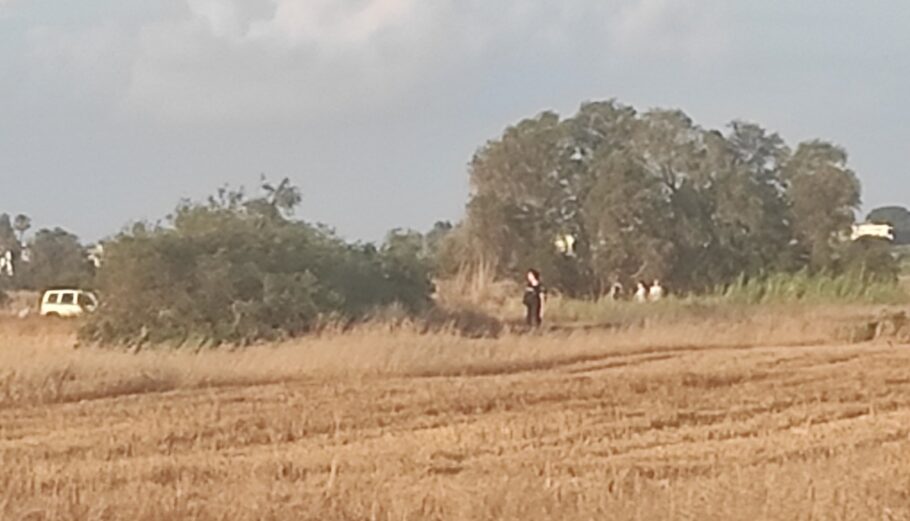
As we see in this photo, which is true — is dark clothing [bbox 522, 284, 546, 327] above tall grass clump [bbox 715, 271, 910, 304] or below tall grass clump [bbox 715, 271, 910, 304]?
below

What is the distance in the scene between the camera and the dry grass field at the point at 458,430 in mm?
9953

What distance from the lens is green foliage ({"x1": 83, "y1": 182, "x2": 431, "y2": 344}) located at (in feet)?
102

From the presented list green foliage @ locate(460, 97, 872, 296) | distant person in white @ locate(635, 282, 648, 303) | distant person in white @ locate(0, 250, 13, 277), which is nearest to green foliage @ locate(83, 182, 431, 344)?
distant person in white @ locate(635, 282, 648, 303)

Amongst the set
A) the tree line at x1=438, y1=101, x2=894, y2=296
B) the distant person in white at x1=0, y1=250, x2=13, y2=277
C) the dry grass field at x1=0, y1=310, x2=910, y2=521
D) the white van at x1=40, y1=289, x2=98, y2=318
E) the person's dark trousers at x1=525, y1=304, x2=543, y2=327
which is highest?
the tree line at x1=438, y1=101, x2=894, y2=296

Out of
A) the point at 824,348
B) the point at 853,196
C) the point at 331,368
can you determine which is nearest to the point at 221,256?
the point at 331,368

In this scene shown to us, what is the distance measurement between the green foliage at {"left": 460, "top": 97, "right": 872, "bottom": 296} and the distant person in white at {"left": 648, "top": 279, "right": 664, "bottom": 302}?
1.06 ft

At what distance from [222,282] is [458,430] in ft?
53.1

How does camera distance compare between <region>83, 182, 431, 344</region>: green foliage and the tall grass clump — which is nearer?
<region>83, 182, 431, 344</region>: green foliage

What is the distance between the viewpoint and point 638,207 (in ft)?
164

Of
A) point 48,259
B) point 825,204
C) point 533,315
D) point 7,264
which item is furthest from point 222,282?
point 7,264

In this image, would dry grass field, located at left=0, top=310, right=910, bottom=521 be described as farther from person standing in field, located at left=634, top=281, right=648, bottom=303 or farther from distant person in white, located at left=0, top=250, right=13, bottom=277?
distant person in white, located at left=0, top=250, right=13, bottom=277

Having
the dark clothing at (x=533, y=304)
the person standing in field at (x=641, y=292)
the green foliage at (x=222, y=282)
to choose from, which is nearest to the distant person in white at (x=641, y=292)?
the person standing in field at (x=641, y=292)

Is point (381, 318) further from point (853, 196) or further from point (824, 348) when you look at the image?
point (853, 196)

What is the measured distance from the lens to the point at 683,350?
92.8ft
